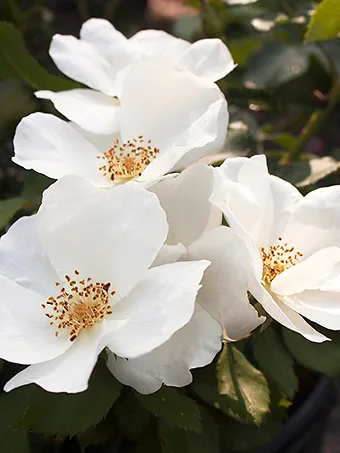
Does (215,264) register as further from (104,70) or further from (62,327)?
(104,70)

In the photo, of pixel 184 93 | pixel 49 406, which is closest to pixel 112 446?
pixel 49 406

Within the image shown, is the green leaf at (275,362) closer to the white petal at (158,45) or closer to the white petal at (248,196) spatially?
the white petal at (248,196)

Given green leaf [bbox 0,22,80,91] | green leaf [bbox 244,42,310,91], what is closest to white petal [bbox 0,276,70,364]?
green leaf [bbox 0,22,80,91]

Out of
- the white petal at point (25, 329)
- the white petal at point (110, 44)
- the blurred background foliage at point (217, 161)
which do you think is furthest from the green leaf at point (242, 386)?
the white petal at point (110, 44)

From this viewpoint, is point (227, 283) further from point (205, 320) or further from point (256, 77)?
point (256, 77)

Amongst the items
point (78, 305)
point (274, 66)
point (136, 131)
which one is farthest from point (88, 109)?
point (274, 66)

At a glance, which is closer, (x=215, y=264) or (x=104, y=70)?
(x=215, y=264)
